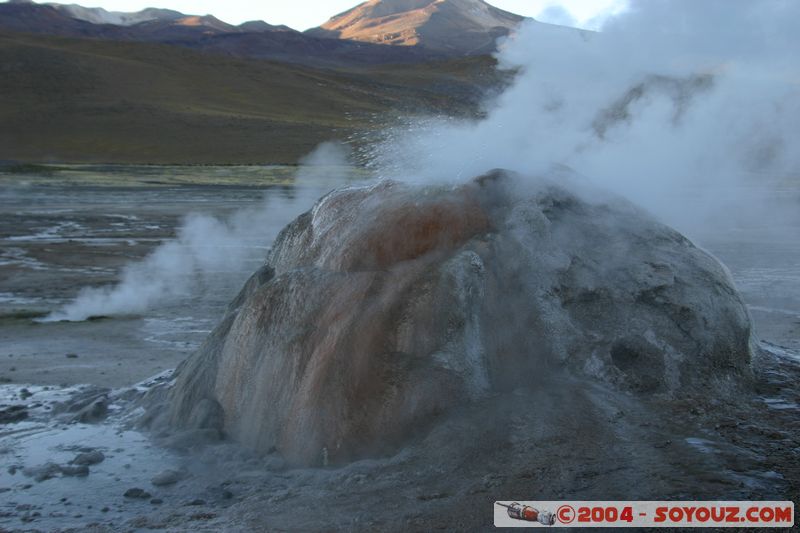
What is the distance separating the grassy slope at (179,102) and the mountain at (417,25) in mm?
43618

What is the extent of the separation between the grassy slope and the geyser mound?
26780 mm

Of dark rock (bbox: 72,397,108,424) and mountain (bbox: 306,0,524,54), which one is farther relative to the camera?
mountain (bbox: 306,0,524,54)

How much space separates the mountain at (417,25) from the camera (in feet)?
428

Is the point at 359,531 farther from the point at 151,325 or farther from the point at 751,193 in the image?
the point at 751,193

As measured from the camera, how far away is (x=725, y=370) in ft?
19.1

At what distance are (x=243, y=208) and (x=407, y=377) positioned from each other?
815 inches

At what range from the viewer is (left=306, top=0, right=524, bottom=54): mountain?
428 feet

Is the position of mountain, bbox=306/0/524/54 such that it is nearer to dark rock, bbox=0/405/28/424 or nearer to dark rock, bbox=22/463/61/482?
dark rock, bbox=0/405/28/424

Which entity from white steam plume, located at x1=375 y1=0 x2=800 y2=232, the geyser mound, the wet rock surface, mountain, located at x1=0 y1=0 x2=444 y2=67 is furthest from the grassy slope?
mountain, located at x1=0 y1=0 x2=444 y2=67

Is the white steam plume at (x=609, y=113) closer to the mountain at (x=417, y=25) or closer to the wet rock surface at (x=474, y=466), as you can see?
the wet rock surface at (x=474, y=466)

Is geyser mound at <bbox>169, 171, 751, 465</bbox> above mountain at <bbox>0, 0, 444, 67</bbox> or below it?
below

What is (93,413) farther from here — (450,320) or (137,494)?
(450,320)

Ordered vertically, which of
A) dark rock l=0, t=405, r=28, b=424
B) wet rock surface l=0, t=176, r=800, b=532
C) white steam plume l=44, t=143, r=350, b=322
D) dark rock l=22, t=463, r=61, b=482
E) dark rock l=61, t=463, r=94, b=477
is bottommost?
white steam plume l=44, t=143, r=350, b=322

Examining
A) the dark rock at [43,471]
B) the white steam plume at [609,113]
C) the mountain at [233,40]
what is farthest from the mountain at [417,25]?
the dark rock at [43,471]
